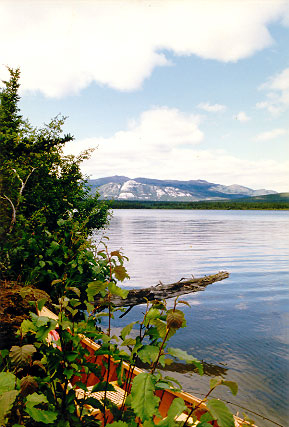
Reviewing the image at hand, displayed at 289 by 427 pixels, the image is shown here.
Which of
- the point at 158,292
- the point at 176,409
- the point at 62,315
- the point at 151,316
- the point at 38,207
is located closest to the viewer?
the point at 176,409

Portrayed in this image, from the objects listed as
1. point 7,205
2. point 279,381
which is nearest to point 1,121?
point 7,205

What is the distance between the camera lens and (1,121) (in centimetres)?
1609

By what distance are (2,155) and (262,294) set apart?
1724 centimetres

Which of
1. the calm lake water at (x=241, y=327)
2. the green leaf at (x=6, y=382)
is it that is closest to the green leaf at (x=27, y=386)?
the green leaf at (x=6, y=382)

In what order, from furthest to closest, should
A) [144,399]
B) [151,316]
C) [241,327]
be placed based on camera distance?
[241,327] < [151,316] < [144,399]

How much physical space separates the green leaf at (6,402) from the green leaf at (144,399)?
54 cm

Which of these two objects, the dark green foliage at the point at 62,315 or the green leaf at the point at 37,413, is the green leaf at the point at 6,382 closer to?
the dark green foliage at the point at 62,315

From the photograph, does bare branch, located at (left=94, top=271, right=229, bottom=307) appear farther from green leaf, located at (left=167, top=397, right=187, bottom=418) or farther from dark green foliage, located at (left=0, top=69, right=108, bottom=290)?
green leaf, located at (left=167, top=397, right=187, bottom=418)

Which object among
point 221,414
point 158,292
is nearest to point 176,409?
point 221,414

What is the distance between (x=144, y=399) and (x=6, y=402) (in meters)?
0.63

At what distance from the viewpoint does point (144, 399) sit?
4.79 ft

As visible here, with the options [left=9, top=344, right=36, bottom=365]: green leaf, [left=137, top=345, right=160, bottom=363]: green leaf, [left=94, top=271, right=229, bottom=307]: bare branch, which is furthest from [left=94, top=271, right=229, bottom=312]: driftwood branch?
[left=137, top=345, right=160, bottom=363]: green leaf

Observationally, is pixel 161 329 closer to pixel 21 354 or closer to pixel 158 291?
pixel 21 354

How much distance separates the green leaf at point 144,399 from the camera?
4.67 ft
